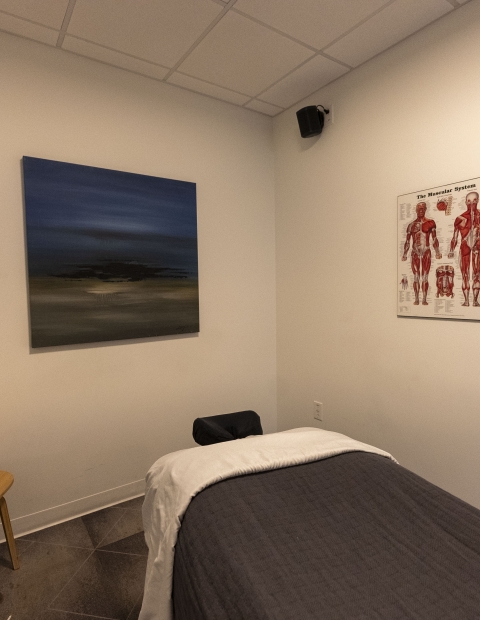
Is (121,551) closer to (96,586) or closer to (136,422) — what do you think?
(96,586)

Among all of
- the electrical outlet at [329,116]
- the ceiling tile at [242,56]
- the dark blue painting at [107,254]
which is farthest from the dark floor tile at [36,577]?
the electrical outlet at [329,116]

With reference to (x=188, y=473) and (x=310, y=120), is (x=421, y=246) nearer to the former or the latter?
(x=310, y=120)

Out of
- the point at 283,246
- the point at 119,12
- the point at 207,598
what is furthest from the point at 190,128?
the point at 207,598

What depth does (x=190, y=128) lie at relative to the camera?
2535mm

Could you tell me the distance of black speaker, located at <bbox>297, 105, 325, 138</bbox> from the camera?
96.4 inches

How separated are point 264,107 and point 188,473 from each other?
2.55 meters

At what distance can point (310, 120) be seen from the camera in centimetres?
246

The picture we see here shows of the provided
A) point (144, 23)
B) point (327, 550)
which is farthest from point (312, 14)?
point (327, 550)

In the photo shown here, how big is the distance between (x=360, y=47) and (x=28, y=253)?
2.14 metres

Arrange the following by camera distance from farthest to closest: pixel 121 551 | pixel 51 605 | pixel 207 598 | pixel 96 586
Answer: pixel 121 551 < pixel 96 586 < pixel 51 605 < pixel 207 598

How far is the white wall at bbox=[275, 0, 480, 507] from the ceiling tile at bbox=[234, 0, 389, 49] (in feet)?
1.21

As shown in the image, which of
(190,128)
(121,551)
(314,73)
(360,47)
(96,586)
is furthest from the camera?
(190,128)

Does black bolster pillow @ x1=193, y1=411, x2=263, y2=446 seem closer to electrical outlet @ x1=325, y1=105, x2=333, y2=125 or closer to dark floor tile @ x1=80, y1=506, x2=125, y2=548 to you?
dark floor tile @ x1=80, y1=506, x2=125, y2=548

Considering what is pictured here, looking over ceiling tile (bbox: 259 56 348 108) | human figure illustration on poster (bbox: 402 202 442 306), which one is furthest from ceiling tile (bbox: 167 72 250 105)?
human figure illustration on poster (bbox: 402 202 442 306)
